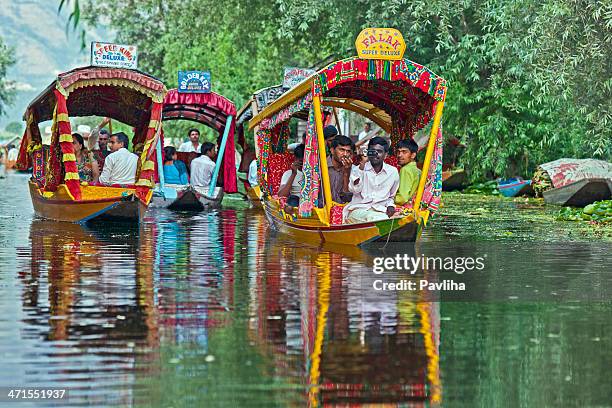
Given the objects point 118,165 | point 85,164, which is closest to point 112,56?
point 118,165

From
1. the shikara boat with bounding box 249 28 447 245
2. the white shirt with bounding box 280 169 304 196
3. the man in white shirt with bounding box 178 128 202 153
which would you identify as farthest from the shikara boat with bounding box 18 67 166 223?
the man in white shirt with bounding box 178 128 202 153

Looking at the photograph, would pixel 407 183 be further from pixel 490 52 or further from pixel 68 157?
pixel 490 52

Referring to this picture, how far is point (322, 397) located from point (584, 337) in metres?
2.78

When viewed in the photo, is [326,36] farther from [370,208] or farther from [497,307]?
[497,307]

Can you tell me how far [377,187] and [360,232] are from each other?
805mm

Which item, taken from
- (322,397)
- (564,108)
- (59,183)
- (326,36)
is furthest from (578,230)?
(326,36)

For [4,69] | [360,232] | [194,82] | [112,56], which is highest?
[4,69]

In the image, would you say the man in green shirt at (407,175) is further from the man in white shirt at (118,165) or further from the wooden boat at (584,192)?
the wooden boat at (584,192)

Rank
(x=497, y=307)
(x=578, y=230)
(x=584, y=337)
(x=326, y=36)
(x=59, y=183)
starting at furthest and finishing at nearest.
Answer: (x=326, y=36) → (x=59, y=183) → (x=578, y=230) → (x=497, y=307) → (x=584, y=337)

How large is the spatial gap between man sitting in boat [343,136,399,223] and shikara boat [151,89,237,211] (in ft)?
35.1

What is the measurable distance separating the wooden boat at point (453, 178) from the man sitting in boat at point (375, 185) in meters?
19.4

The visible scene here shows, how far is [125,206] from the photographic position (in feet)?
63.7

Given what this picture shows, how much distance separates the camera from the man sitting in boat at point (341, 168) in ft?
54.5

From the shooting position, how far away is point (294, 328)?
29.2 feet
